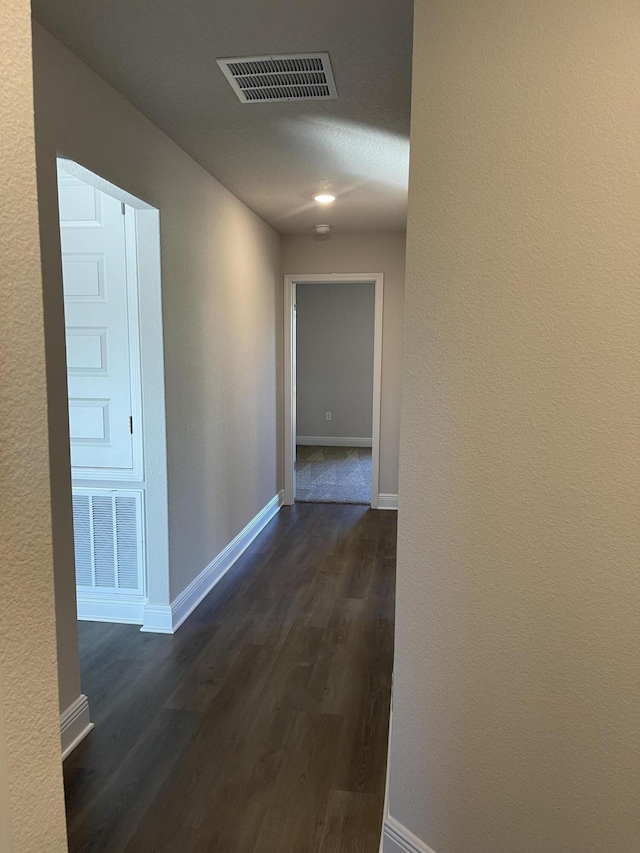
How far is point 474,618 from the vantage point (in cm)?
136

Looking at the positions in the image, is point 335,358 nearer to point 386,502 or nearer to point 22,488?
point 386,502

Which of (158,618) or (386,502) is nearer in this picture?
(158,618)

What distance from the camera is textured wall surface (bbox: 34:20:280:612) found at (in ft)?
6.38

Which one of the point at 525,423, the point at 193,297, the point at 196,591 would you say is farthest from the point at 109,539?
the point at 525,423

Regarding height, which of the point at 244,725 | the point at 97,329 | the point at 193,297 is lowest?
the point at 244,725

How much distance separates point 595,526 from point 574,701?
39cm

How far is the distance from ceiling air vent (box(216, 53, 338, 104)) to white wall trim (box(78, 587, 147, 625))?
2.38 metres

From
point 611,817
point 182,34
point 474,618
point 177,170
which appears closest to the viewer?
point 611,817

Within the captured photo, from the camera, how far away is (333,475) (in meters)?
6.59

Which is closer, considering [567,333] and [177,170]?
[567,333]

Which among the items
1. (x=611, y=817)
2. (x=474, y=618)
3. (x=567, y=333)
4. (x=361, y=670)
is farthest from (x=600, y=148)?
(x=361, y=670)

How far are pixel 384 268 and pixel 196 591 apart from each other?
10.1 ft

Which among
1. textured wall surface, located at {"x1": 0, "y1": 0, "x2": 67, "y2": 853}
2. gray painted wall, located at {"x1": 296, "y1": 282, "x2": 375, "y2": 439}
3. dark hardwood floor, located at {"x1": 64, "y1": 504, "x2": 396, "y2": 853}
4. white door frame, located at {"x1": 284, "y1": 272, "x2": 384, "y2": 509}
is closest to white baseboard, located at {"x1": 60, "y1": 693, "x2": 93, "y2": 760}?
dark hardwood floor, located at {"x1": 64, "y1": 504, "x2": 396, "y2": 853}

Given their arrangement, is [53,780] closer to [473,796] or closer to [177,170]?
[473,796]
